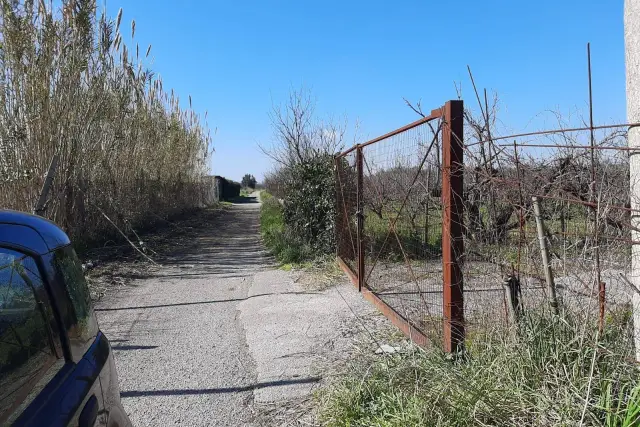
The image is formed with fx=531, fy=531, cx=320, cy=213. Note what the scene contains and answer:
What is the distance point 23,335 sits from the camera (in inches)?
66.9

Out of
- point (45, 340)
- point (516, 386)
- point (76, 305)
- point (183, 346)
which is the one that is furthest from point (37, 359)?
point (183, 346)

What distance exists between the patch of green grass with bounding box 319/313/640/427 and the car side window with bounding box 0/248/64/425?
2.01m

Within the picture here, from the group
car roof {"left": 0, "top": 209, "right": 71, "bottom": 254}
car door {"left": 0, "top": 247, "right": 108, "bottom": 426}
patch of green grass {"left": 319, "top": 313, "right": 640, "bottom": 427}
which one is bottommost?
patch of green grass {"left": 319, "top": 313, "right": 640, "bottom": 427}

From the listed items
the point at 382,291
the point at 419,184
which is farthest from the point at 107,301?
the point at 419,184

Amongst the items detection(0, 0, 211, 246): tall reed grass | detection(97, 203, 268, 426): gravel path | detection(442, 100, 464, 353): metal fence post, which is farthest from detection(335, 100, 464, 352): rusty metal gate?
detection(0, 0, 211, 246): tall reed grass

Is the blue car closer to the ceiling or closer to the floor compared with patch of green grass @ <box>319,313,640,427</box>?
closer to the ceiling

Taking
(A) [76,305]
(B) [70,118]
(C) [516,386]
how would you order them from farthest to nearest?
(B) [70,118]
(C) [516,386]
(A) [76,305]

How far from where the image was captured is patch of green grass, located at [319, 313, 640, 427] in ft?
8.66

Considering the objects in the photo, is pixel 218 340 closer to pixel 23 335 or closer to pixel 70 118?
pixel 23 335

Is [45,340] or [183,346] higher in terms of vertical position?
[45,340]

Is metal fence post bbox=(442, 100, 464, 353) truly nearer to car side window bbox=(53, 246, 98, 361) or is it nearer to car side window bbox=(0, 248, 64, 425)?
car side window bbox=(53, 246, 98, 361)

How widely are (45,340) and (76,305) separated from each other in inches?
12.7

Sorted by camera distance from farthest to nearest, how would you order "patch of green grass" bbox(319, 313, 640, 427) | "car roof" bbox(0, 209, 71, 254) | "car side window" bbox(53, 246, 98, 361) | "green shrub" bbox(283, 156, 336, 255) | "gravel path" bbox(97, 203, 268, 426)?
"green shrub" bbox(283, 156, 336, 255)
"gravel path" bbox(97, 203, 268, 426)
"patch of green grass" bbox(319, 313, 640, 427)
"car side window" bbox(53, 246, 98, 361)
"car roof" bbox(0, 209, 71, 254)

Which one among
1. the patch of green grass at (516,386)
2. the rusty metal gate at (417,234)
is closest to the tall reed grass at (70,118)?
the rusty metal gate at (417,234)
